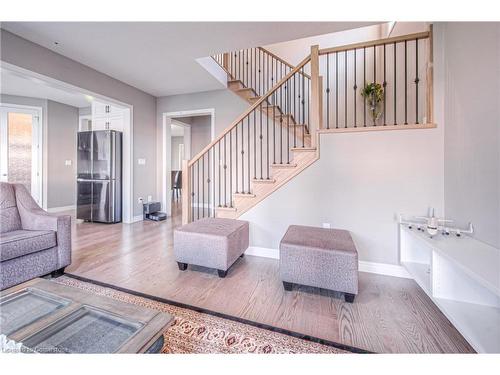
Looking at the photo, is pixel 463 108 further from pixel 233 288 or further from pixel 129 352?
pixel 129 352

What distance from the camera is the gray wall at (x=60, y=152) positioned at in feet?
16.8

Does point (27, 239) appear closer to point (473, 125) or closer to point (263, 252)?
point (263, 252)

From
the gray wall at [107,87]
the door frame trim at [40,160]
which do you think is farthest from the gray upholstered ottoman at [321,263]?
the door frame trim at [40,160]

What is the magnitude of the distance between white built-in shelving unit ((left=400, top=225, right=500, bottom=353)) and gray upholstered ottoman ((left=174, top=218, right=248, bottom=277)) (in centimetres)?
155

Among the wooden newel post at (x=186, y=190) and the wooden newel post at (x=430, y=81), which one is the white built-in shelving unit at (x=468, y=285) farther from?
the wooden newel post at (x=186, y=190)

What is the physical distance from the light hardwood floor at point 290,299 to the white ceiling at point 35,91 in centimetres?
315

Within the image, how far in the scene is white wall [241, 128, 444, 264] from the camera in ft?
6.93

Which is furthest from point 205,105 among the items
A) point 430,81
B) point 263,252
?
point 430,81

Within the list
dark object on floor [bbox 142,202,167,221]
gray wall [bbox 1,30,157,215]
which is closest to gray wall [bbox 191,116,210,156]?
gray wall [bbox 1,30,157,215]

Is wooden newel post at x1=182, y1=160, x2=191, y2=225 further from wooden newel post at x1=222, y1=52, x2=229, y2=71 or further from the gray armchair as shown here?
wooden newel post at x1=222, y1=52, x2=229, y2=71

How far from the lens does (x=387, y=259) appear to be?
7.27 ft

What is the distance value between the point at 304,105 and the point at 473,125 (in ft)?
8.06

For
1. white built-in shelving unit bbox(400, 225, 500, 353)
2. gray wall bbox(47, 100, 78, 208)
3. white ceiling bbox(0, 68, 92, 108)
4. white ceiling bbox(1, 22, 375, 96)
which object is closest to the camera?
white built-in shelving unit bbox(400, 225, 500, 353)

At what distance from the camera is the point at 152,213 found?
4.60 meters
